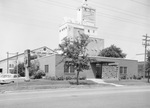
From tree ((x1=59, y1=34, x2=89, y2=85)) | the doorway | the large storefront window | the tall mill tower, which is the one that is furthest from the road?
the tall mill tower

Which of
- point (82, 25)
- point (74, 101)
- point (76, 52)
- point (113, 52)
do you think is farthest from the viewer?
point (82, 25)

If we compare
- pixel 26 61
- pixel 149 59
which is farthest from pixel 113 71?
pixel 26 61

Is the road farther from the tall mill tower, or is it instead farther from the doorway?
the tall mill tower

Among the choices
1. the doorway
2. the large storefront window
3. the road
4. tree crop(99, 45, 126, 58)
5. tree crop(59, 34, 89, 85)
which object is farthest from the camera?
tree crop(99, 45, 126, 58)

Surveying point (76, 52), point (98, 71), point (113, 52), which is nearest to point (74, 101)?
point (76, 52)

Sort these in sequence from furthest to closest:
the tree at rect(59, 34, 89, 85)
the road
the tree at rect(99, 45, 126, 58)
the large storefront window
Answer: the tree at rect(99, 45, 126, 58), the large storefront window, the tree at rect(59, 34, 89, 85), the road

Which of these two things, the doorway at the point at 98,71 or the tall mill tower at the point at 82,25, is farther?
the tall mill tower at the point at 82,25

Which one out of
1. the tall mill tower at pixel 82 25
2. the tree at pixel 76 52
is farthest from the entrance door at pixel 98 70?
the tall mill tower at pixel 82 25

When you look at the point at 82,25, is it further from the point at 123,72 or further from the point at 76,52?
the point at 76,52

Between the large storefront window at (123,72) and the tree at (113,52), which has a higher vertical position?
the tree at (113,52)

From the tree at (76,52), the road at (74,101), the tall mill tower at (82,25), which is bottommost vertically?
the road at (74,101)

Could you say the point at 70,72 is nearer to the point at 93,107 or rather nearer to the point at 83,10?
the point at 93,107

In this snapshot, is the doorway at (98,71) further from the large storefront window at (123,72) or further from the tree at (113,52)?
the tree at (113,52)

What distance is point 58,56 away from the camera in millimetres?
27047
